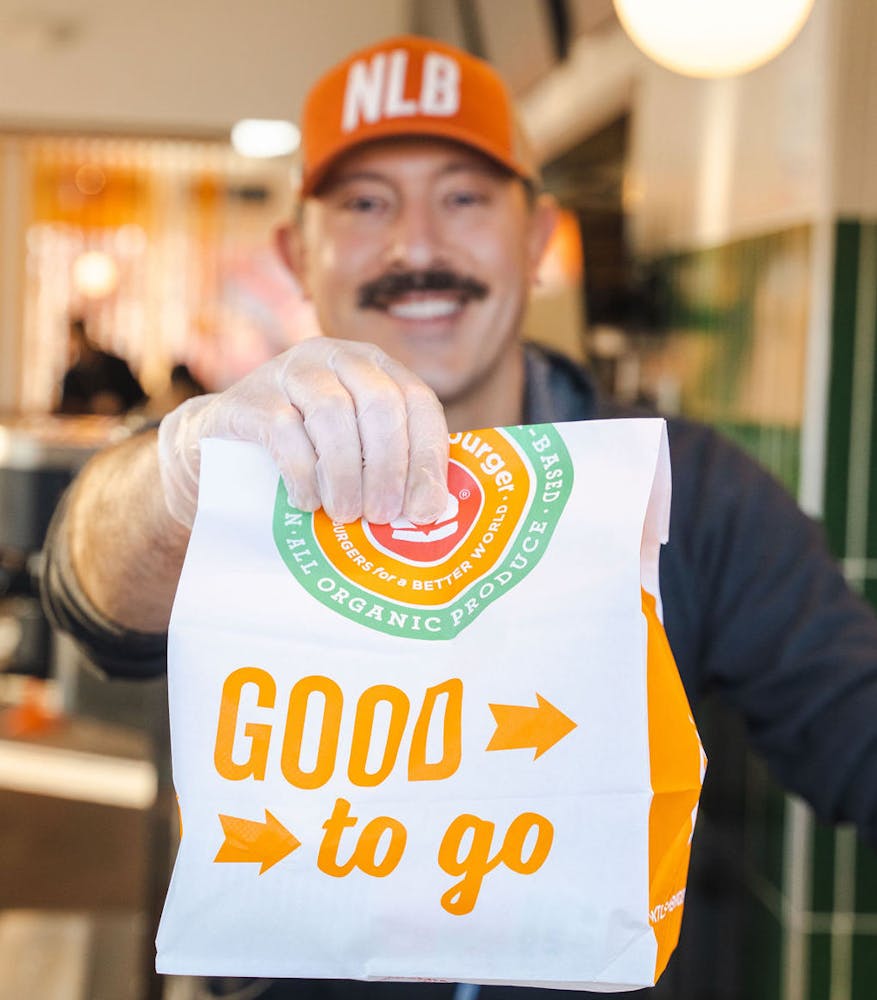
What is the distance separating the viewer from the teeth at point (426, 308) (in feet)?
4.15

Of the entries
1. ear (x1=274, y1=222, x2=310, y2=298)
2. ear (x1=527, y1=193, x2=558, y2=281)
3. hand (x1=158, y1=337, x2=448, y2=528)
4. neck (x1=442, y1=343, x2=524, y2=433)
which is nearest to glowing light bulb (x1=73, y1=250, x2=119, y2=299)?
ear (x1=274, y1=222, x2=310, y2=298)

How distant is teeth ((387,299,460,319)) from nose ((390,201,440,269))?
0.12ft

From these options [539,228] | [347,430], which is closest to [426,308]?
[539,228]

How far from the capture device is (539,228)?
1.44 metres

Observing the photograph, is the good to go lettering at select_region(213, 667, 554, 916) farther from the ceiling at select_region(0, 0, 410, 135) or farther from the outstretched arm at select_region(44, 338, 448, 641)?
the ceiling at select_region(0, 0, 410, 135)

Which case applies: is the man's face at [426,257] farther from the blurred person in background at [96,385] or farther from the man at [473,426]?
the blurred person in background at [96,385]

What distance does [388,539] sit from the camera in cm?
65

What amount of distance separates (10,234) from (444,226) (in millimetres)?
7566

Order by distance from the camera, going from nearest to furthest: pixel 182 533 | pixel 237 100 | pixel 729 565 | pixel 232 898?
pixel 232 898 < pixel 182 533 < pixel 729 565 < pixel 237 100

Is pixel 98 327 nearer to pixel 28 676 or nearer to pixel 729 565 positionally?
pixel 28 676

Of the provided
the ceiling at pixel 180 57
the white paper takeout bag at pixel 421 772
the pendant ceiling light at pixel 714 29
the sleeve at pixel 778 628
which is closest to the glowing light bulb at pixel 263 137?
the ceiling at pixel 180 57

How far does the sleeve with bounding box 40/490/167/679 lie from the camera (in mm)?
1023

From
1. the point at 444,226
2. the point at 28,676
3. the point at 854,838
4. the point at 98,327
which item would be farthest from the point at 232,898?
the point at 98,327

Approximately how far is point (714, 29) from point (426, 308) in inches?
33.8
